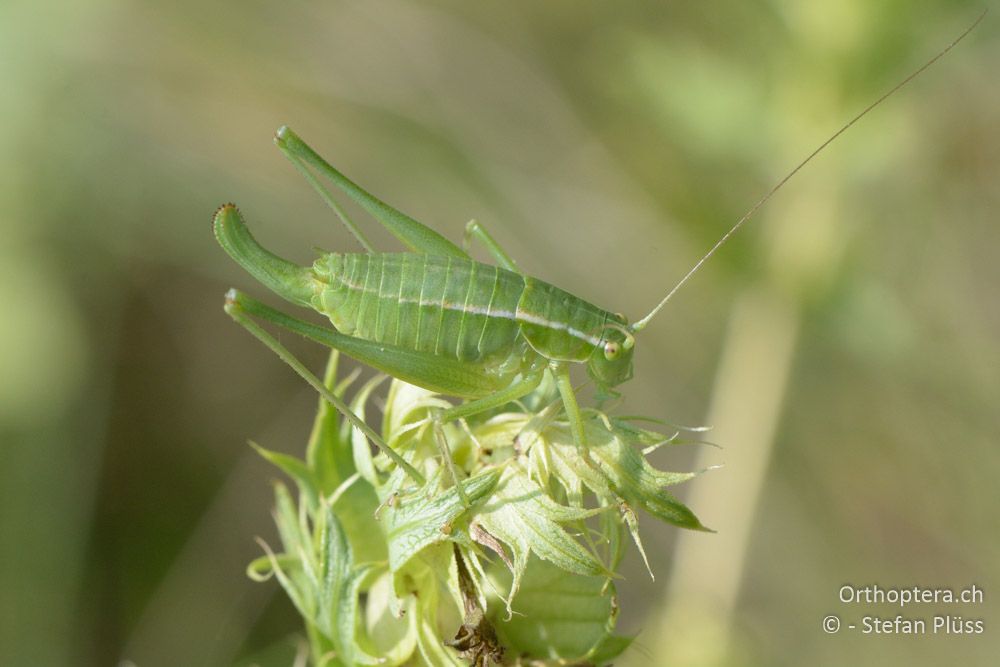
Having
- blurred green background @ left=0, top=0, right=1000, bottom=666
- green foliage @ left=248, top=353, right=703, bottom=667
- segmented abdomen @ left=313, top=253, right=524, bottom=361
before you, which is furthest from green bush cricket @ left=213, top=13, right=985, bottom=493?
blurred green background @ left=0, top=0, right=1000, bottom=666

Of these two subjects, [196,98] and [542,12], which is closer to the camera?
[196,98]

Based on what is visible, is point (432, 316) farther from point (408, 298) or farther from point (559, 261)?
point (559, 261)

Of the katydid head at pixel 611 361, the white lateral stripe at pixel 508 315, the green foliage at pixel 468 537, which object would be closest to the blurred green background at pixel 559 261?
the katydid head at pixel 611 361

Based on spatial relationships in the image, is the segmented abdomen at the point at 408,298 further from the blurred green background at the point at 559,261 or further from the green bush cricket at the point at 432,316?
the blurred green background at the point at 559,261

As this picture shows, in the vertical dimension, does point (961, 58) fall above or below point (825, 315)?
above

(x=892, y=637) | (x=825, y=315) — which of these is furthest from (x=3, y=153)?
(x=892, y=637)

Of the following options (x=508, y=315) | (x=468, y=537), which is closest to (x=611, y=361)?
(x=508, y=315)

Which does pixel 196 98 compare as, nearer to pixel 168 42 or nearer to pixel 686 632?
pixel 168 42

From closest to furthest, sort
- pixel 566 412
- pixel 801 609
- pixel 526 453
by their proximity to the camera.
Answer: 1. pixel 526 453
2. pixel 566 412
3. pixel 801 609
